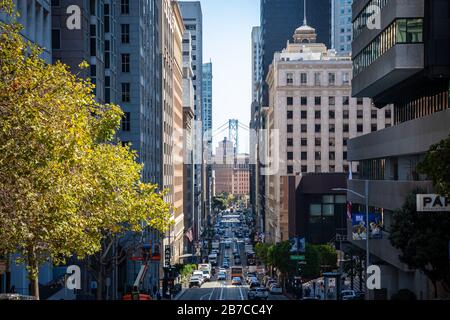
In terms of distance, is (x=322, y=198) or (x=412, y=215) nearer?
(x=412, y=215)

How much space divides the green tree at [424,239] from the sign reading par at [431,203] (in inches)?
16.1

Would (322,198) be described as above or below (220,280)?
above

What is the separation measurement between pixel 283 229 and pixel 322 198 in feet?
34.7

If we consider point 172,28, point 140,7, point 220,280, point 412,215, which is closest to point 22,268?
point 412,215

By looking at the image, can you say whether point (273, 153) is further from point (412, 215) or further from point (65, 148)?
point (65, 148)

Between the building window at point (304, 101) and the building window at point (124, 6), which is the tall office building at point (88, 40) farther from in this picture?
the building window at point (304, 101)

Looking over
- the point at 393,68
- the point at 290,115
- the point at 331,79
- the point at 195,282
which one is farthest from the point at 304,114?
the point at 393,68

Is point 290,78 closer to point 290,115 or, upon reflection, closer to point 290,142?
point 290,115

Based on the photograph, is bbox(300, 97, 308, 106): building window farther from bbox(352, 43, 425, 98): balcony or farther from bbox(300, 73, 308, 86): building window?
bbox(352, 43, 425, 98): balcony

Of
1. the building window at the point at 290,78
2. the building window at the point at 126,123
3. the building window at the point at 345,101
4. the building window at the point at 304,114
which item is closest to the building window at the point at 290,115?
the building window at the point at 304,114

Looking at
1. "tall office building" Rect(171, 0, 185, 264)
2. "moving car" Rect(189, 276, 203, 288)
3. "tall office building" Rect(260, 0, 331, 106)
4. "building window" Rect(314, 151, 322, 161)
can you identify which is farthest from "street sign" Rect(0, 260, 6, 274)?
"tall office building" Rect(260, 0, 331, 106)

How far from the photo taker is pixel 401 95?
59.3 m
